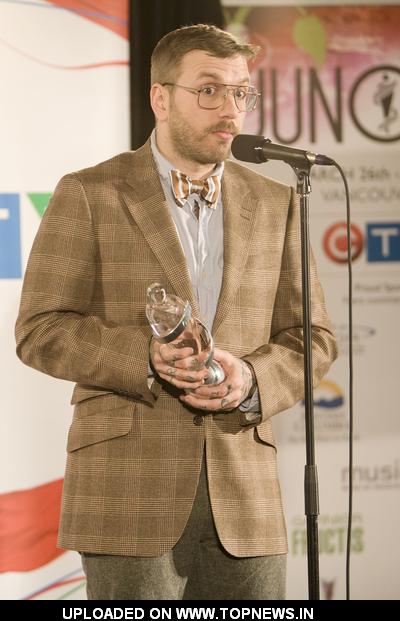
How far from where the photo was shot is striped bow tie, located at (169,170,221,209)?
2764mm

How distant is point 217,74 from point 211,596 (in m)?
1.52

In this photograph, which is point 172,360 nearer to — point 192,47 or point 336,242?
point 192,47

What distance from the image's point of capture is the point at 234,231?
2762 millimetres

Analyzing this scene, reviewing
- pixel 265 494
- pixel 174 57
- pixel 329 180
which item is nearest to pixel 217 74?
pixel 174 57

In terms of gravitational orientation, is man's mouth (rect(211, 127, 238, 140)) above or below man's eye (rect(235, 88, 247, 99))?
below

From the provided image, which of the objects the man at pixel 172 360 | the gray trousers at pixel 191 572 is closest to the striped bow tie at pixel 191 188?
the man at pixel 172 360

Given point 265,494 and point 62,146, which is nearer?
point 265,494

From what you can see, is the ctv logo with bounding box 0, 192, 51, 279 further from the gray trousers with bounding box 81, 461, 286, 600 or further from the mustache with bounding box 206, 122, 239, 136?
the gray trousers with bounding box 81, 461, 286, 600

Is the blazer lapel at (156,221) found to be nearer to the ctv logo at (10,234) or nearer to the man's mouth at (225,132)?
the man's mouth at (225,132)

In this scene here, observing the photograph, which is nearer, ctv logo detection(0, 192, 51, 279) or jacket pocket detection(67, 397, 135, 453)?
jacket pocket detection(67, 397, 135, 453)

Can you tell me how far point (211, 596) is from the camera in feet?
8.51

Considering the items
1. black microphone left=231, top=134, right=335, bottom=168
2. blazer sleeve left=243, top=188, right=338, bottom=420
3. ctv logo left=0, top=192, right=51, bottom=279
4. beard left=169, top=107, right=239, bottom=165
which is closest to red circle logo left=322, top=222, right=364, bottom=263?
ctv logo left=0, top=192, right=51, bottom=279

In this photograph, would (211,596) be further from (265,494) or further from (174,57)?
(174,57)

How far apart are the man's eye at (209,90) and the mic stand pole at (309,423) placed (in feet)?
1.48
